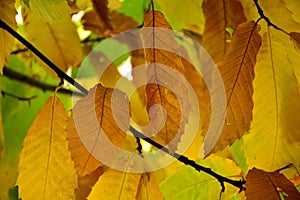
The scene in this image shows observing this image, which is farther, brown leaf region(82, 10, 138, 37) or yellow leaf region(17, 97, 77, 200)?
brown leaf region(82, 10, 138, 37)

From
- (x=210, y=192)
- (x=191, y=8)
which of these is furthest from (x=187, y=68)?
(x=210, y=192)

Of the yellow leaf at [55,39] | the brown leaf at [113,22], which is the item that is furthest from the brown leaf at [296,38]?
the brown leaf at [113,22]

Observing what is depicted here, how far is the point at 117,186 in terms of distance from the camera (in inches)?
21.7

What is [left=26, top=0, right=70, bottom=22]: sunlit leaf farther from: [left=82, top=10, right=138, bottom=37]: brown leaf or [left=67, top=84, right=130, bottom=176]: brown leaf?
[left=82, top=10, right=138, bottom=37]: brown leaf

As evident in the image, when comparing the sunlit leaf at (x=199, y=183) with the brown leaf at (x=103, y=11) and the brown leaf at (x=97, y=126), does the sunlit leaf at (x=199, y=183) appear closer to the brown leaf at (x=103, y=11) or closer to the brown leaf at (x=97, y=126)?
the brown leaf at (x=97, y=126)

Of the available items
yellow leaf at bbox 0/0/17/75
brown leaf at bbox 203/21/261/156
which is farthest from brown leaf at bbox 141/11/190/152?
yellow leaf at bbox 0/0/17/75

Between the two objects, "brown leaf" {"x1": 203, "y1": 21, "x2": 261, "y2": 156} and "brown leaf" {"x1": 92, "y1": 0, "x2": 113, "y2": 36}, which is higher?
"brown leaf" {"x1": 92, "y1": 0, "x2": 113, "y2": 36}

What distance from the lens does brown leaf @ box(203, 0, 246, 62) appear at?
1.98 feet

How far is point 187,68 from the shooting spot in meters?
0.79

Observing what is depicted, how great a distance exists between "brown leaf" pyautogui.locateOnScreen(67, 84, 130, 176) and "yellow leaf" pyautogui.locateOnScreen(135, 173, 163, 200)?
6 centimetres

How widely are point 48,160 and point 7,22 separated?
0.41 feet

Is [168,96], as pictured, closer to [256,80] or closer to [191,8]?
[256,80]

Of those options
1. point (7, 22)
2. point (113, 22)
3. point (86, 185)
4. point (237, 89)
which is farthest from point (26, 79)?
point (237, 89)

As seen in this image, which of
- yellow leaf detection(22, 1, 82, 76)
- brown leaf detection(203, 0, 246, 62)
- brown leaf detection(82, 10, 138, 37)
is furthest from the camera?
brown leaf detection(82, 10, 138, 37)
